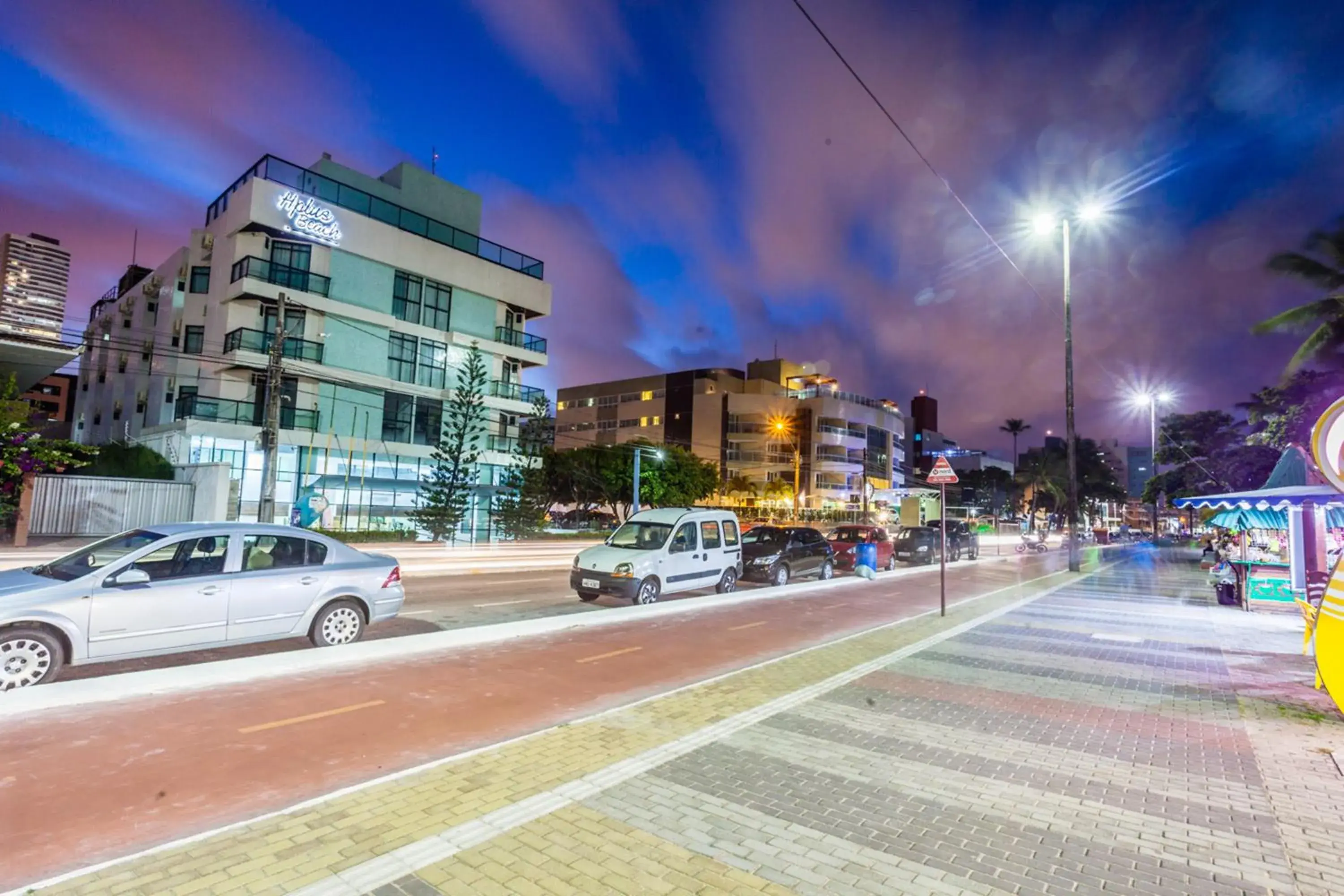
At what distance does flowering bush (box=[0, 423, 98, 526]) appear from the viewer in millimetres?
17156

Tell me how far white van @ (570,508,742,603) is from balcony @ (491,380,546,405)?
2595cm

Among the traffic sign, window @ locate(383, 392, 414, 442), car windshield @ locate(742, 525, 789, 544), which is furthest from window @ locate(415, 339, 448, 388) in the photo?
the traffic sign

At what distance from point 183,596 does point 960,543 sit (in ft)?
102

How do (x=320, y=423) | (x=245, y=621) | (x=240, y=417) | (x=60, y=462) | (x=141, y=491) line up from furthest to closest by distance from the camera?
(x=320, y=423) < (x=240, y=417) < (x=141, y=491) < (x=60, y=462) < (x=245, y=621)

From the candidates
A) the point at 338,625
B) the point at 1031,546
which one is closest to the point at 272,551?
the point at 338,625

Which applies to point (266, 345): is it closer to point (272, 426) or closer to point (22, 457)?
point (272, 426)

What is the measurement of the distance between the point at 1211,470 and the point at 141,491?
6096 centimetres

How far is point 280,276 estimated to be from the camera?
30.7 meters

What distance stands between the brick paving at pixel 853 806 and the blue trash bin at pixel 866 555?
532 inches

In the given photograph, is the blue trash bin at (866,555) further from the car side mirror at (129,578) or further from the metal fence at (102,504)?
the metal fence at (102,504)

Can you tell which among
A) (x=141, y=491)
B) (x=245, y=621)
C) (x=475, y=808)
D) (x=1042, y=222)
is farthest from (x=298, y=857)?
(x=141, y=491)

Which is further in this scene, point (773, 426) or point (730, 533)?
point (773, 426)

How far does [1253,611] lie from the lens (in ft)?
49.8

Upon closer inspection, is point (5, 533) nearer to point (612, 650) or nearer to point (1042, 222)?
point (612, 650)
